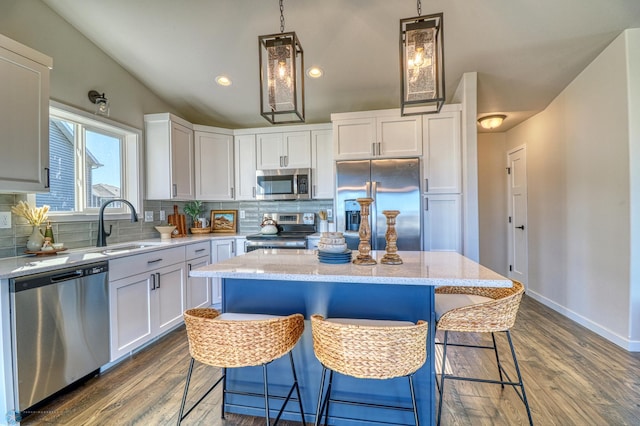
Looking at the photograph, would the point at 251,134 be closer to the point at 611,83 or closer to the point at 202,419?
the point at 202,419

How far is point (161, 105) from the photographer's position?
12.4ft

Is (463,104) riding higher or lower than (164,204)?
higher

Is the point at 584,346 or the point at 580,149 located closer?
the point at 584,346

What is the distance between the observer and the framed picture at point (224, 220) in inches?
168

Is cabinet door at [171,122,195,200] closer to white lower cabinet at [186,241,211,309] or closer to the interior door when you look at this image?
white lower cabinet at [186,241,211,309]

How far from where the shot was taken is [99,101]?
283 centimetres

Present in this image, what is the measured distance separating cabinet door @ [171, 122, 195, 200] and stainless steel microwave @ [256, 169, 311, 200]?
86 cm

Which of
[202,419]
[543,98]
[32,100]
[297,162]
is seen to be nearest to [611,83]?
[543,98]

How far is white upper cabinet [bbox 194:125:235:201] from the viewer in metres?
3.89

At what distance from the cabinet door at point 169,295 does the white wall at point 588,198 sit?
13.4 feet

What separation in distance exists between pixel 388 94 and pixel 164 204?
3.14 m

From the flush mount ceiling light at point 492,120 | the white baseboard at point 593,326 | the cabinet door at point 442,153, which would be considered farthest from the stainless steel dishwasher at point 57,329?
the flush mount ceiling light at point 492,120


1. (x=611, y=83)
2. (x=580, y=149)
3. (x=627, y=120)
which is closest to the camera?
(x=627, y=120)

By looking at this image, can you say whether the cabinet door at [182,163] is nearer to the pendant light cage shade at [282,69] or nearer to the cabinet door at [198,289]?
the cabinet door at [198,289]
